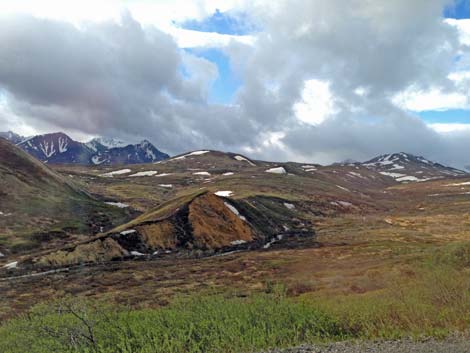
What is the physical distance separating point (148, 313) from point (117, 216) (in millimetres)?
85328

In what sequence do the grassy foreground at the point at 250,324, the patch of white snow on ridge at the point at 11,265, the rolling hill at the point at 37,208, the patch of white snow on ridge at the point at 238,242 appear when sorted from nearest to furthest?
the grassy foreground at the point at 250,324 < the patch of white snow on ridge at the point at 11,265 < the patch of white snow on ridge at the point at 238,242 < the rolling hill at the point at 37,208

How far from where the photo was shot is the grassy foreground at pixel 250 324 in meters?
18.3

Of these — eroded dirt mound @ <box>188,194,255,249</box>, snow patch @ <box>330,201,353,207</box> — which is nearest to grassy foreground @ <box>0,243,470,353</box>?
eroded dirt mound @ <box>188,194,255,249</box>

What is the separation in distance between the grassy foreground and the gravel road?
108 cm

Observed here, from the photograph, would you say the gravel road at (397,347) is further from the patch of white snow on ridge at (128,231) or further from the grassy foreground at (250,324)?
the patch of white snow on ridge at (128,231)

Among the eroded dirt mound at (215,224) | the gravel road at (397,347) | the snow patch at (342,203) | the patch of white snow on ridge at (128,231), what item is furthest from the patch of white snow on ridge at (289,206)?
the gravel road at (397,347)

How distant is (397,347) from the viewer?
50.6 ft

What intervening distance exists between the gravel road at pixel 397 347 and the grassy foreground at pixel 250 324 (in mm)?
1077

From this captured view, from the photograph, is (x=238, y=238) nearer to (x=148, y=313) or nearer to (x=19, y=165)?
(x=148, y=313)

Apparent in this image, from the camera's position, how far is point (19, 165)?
127750mm

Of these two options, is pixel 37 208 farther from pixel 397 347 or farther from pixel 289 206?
pixel 397 347

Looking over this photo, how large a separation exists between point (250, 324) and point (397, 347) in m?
7.32

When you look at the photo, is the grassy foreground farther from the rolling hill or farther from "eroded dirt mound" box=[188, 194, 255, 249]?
the rolling hill

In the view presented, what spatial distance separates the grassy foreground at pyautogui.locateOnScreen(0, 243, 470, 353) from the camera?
1828 cm
